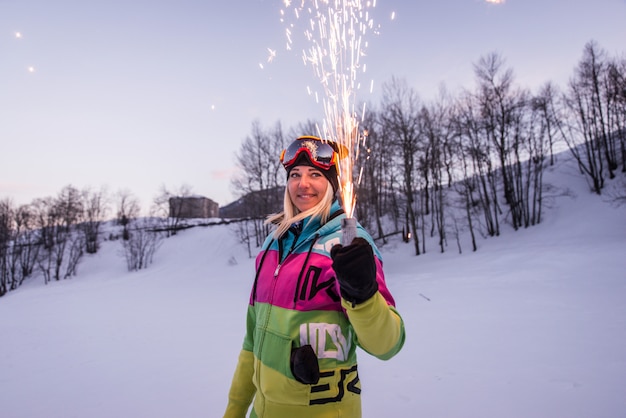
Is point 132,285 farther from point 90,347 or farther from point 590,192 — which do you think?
point 590,192

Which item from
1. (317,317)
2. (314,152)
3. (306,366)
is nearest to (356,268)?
(317,317)

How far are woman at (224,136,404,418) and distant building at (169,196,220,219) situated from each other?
51.0 metres

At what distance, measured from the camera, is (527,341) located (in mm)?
6637

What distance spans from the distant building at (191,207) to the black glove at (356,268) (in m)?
51.7

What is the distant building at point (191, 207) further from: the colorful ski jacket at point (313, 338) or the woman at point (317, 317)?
the colorful ski jacket at point (313, 338)

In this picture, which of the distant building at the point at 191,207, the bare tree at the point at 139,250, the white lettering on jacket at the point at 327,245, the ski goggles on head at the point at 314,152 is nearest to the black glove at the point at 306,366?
the white lettering on jacket at the point at 327,245

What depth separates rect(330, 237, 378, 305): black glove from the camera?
126 centimetres

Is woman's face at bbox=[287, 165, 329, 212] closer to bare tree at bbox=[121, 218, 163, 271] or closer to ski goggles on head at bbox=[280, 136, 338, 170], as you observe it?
ski goggles on head at bbox=[280, 136, 338, 170]

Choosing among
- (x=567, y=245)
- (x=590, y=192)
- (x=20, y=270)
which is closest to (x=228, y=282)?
(x=567, y=245)

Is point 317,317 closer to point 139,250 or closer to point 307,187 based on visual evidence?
point 307,187

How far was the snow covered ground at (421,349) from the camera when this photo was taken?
4.65 m

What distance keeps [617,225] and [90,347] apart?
1266 inches

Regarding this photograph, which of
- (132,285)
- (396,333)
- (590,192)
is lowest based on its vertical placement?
(132,285)

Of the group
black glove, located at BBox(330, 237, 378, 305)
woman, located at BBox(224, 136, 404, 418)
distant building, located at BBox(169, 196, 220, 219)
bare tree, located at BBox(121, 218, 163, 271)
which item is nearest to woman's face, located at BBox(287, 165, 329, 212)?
woman, located at BBox(224, 136, 404, 418)
